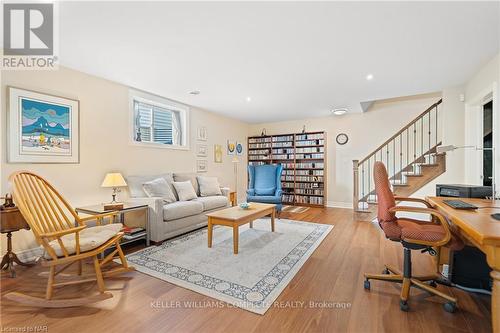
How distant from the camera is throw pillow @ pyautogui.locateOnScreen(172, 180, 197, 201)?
401cm

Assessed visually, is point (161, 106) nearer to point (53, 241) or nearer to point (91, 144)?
point (91, 144)

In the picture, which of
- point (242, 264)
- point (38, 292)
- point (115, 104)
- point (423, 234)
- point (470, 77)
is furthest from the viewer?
point (115, 104)

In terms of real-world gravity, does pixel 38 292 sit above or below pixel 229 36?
below

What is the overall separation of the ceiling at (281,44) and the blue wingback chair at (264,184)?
1.93 meters

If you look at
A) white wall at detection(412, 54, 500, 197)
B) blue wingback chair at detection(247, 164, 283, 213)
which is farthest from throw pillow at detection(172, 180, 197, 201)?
white wall at detection(412, 54, 500, 197)

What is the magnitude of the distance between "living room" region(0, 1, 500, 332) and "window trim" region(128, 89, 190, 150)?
3cm

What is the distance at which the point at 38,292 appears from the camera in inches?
78.8

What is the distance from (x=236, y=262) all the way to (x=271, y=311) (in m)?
0.89

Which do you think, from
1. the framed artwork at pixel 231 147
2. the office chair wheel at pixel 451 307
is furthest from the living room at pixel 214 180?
the framed artwork at pixel 231 147

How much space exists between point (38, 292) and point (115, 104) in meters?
2.65

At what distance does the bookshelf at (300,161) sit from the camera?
6.04 m

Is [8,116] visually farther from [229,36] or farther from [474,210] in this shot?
[474,210]

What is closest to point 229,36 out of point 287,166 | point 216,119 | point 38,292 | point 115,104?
point 115,104

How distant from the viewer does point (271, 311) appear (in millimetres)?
1738
